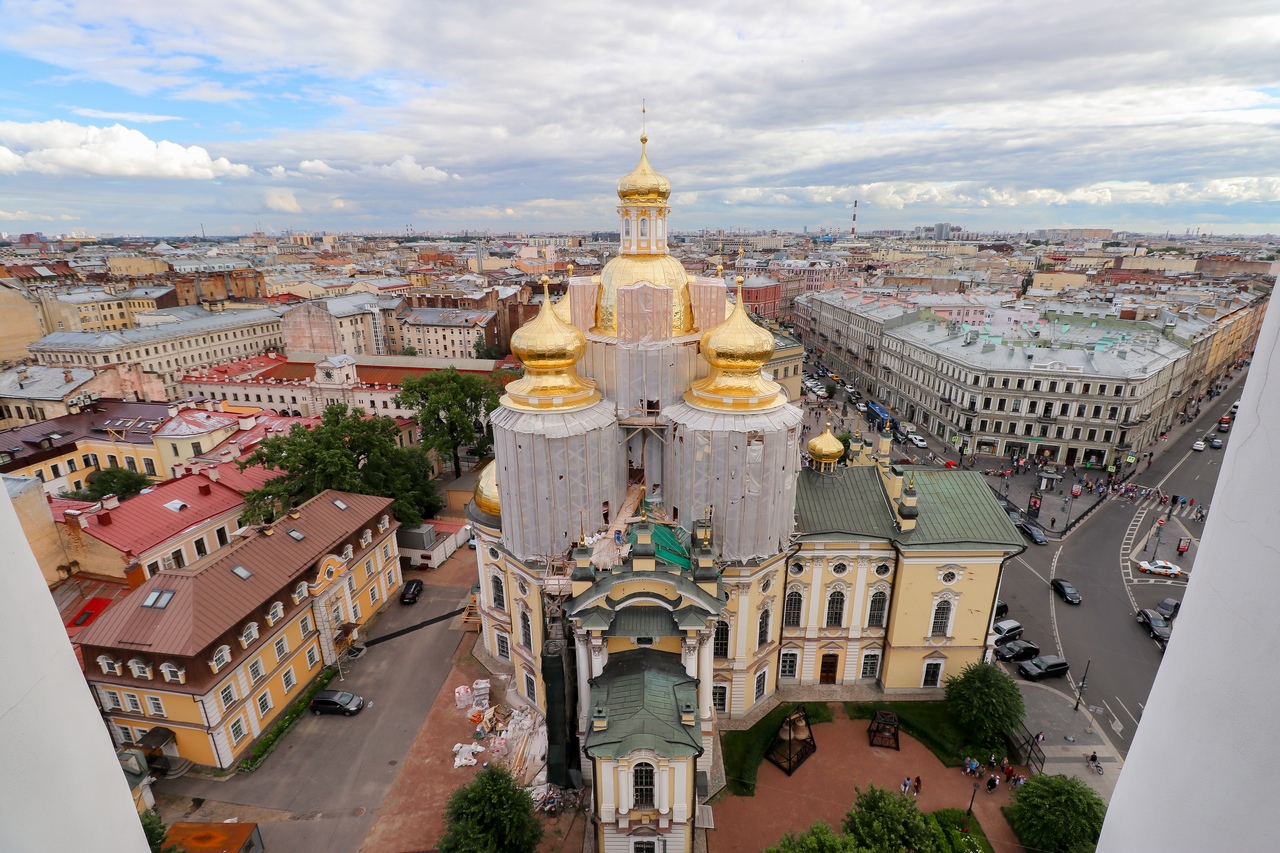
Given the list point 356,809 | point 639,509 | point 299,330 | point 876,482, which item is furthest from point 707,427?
point 299,330

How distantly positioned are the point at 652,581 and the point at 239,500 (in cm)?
3076

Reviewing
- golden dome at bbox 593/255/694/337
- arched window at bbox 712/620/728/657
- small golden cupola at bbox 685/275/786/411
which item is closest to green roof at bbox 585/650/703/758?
arched window at bbox 712/620/728/657

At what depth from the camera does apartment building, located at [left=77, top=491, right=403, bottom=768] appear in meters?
25.2

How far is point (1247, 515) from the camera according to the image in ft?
10.7

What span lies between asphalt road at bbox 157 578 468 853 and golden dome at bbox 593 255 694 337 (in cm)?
1926

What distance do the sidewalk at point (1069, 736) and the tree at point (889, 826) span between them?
34.2 ft

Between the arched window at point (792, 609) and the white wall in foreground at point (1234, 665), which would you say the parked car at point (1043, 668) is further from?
the white wall in foreground at point (1234, 665)

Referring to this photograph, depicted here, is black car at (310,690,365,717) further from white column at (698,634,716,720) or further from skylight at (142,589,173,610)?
white column at (698,634,716,720)

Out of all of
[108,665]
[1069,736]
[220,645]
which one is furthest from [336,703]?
[1069,736]

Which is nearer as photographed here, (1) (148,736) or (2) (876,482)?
(1) (148,736)

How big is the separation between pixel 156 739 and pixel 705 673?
21898 millimetres

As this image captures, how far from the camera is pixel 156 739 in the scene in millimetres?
25734

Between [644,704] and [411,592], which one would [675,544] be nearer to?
[644,704]

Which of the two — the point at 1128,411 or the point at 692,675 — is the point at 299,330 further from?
the point at 1128,411
